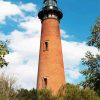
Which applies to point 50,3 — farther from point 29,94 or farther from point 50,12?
point 29,94

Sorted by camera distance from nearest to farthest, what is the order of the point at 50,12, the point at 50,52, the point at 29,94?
the point at 29,94
the point at 50,52
the point at 50,12

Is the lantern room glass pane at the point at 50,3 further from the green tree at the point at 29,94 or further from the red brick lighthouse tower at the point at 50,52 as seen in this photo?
the green tree at the point at 29,94

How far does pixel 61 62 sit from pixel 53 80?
2.71 meters

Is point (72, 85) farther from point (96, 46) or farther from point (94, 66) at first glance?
point (96, 46)

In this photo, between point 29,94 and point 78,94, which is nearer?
point 78,94

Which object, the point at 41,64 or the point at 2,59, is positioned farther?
the point at 41,64

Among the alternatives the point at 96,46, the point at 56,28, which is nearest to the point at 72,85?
the point at 96,46

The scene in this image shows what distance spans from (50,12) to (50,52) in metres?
5.93

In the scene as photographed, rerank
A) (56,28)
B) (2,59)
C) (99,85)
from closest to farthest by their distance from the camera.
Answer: (2,59), (99,85), (56,28)

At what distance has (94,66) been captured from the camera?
31.2m

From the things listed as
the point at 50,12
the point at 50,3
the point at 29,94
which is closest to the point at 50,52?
the point at 50,12

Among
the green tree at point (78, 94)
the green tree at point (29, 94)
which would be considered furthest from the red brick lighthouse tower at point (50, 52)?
the green tree at point (78, 94)

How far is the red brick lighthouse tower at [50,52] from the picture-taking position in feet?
123

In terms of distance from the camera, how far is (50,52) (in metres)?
38.8
